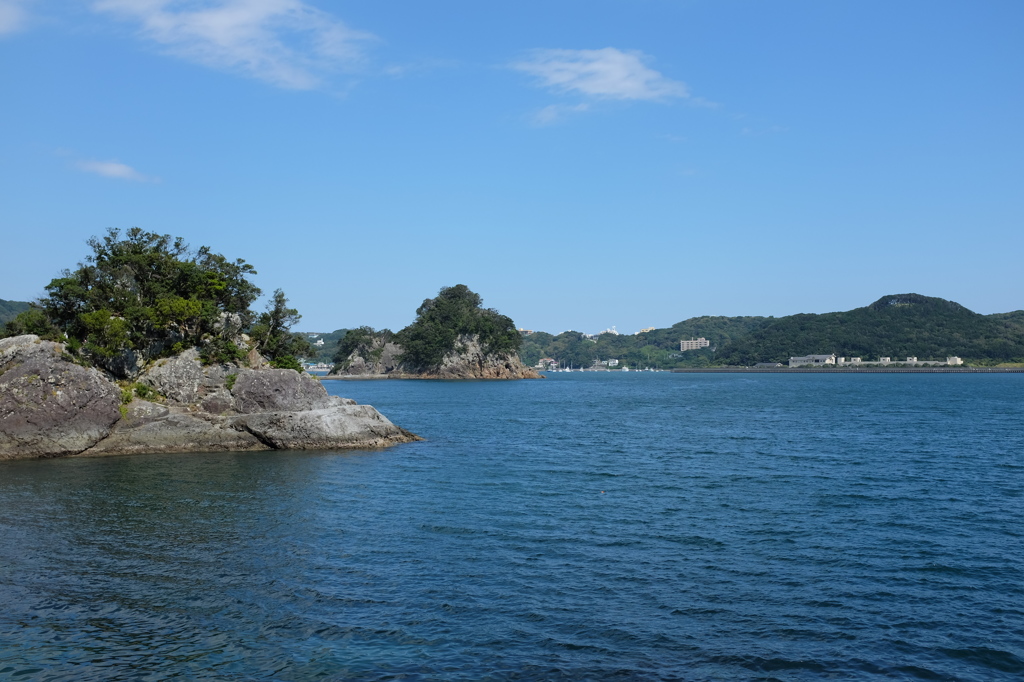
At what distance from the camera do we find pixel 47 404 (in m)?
42.3

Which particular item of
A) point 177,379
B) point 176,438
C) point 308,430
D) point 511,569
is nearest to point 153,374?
point 177,379

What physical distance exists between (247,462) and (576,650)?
3142 cm

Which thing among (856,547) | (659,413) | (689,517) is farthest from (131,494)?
(659,413)

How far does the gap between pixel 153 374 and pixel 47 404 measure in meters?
7.66

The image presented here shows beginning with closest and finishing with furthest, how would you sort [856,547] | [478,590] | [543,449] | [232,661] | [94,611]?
[232,661], [94,611], [478,590], [856,547], [543,449]

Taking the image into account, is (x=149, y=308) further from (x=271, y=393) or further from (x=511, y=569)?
(x=511, y=569)

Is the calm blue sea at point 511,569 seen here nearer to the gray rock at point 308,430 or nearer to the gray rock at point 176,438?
the gray rock at point 176,438

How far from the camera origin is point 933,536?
982 inches

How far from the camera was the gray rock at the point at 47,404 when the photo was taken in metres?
41.5

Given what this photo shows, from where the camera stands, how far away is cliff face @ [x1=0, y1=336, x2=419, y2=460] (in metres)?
42.1

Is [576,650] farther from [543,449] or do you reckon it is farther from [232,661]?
[543,449]

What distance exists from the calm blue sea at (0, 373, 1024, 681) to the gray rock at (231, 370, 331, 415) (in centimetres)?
701

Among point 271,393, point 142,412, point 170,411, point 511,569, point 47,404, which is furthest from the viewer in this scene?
point 271,393

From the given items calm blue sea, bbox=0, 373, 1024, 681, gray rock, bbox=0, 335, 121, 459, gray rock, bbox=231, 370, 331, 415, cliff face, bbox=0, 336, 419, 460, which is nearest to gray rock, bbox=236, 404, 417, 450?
cliff face, bbox=0, 336, 419, 460
